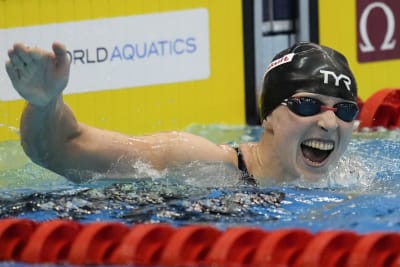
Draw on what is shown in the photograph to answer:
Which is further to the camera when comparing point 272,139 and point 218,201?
point 272,139

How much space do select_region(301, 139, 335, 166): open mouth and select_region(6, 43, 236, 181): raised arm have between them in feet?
0.85

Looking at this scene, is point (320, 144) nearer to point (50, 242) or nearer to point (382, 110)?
point (50, 242)

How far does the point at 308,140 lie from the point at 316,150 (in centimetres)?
7

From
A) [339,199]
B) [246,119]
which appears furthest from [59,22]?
[339,199]

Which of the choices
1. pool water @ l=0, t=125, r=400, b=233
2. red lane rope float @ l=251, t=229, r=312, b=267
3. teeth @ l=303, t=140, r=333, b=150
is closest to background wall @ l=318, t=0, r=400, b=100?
pool water @ l=0, t=125, r=400, b=233

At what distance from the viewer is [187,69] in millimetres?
5539

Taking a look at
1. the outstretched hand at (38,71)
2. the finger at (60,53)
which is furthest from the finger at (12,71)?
the finger at (60,53)

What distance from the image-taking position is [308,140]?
11.5ft

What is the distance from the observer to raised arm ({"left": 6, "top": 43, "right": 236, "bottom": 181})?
296 centimetres

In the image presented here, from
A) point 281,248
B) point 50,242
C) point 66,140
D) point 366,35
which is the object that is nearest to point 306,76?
point 66,140

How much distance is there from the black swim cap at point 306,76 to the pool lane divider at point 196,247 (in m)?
1.04

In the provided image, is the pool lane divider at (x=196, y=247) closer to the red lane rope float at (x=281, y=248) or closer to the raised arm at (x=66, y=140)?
the red lane rope float at (x=281, y=248)

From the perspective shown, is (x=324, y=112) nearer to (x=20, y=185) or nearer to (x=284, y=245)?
(x=284, y=245)

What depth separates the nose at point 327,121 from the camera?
3.44 m
